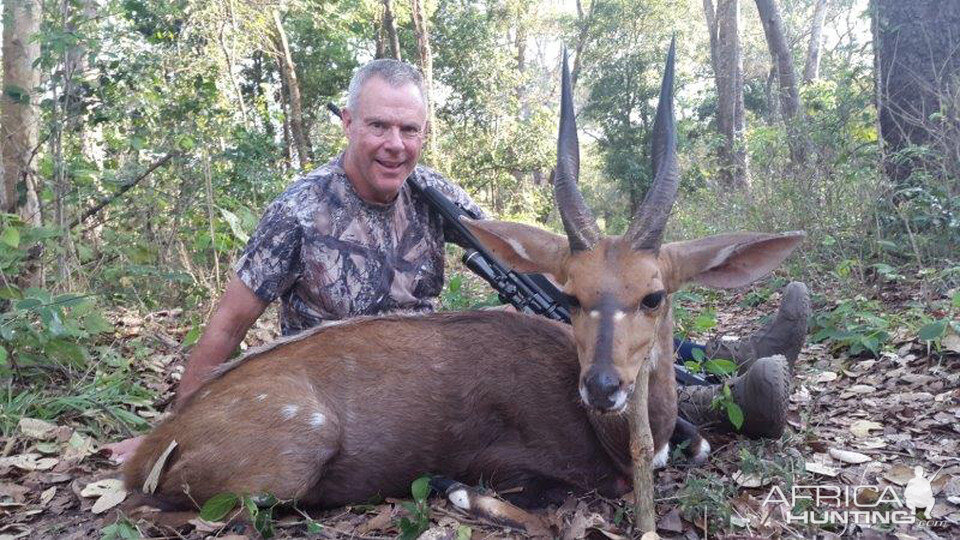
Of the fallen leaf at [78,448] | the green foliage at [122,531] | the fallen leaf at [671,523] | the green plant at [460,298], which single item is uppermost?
the green plant at [460,298]

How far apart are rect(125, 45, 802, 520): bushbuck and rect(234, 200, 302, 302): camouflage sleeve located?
954 millimetres

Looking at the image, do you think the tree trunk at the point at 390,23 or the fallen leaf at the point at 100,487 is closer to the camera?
the fallen leaf at the point at 100,487

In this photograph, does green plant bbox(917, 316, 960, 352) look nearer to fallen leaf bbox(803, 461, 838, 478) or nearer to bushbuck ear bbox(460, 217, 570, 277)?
fallen leaf bbox(803, 461, 838, 478)

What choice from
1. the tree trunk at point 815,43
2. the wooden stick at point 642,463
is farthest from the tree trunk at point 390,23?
the tree trunk at point 815,43

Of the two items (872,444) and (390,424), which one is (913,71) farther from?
(390,424)

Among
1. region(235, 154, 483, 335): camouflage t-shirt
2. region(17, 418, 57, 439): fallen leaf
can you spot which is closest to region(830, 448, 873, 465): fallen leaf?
region(235, 154, 483, 335): camouflage t-shirt

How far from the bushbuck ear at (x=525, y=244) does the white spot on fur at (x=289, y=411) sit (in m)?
1.28

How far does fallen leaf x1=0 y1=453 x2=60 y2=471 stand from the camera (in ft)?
14.8

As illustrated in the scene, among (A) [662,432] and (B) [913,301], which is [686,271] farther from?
(B) [913,301]

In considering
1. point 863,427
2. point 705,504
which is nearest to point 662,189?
point 705,504

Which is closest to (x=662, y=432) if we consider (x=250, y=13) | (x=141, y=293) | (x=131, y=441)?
(x=131, y=441)

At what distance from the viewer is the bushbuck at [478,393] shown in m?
3.64

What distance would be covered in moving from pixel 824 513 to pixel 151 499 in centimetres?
314

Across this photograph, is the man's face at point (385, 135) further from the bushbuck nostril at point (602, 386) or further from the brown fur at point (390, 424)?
the bushbuck nostril at point (602, 386)
